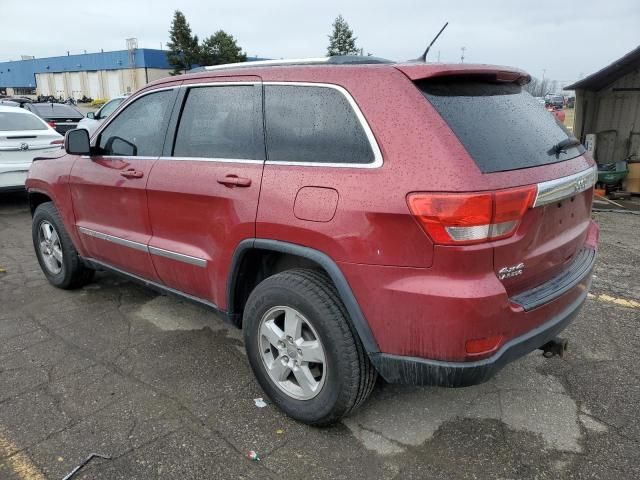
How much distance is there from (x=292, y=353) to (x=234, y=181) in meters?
0.96

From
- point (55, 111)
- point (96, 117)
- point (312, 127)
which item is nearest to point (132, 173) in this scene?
point (312, 127)

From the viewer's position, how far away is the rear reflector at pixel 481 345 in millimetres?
2117

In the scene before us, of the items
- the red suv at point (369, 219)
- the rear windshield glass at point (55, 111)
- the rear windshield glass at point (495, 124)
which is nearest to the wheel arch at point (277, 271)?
the red suv at point (369, 219)

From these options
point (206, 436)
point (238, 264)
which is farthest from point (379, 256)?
point (206, 436)

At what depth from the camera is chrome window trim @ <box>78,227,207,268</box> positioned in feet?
10.2

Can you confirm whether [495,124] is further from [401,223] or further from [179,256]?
[179,256]

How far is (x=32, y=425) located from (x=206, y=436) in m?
0.94

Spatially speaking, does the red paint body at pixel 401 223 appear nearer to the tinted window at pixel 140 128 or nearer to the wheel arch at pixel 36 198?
the tinted window at pixel 140 128

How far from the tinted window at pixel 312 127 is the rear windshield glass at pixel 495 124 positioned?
37 cm

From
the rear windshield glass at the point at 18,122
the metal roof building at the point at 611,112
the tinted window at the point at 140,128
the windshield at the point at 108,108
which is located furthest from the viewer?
the windshield at the point at 108,108

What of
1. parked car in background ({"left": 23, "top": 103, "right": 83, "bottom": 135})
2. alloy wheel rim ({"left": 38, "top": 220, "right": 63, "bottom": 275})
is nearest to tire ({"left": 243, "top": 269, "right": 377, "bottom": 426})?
alloy wheel rim ({"left": 38, "top": 220, "right": 63, "bottom": 275})

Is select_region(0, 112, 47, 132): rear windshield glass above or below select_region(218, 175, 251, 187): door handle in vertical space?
above

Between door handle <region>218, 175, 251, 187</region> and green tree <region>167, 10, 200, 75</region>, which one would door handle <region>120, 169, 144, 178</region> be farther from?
green tree <region>167, 10, 200, 75</region>

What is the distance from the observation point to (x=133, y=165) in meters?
3.49
